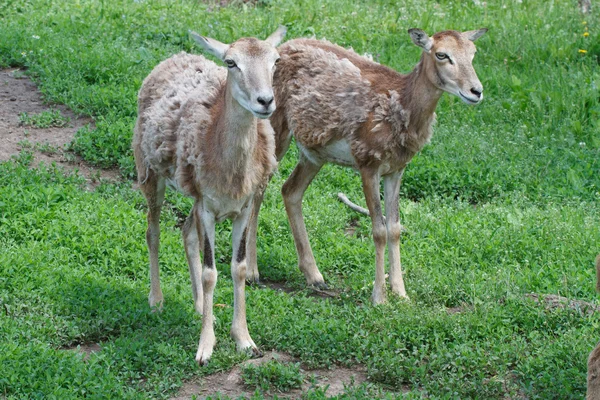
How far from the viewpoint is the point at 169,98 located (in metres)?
7.64

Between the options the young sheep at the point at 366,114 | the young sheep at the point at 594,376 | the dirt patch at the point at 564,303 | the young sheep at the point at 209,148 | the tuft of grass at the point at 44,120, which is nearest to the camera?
the young sheep at the point at 594,376

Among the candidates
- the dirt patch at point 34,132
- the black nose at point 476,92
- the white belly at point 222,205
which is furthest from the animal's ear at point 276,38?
the dirt patch at point 34,132

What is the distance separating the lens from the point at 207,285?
705 cm

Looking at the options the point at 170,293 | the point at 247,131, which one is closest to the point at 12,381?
the point at 170,293

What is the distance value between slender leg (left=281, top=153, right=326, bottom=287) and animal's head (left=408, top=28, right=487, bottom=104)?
1662mm

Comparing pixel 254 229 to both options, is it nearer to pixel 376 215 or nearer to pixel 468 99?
pixel 376 215

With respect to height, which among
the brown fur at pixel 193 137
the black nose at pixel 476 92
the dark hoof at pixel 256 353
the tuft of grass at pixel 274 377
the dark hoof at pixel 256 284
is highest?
the black nose at pixel 476 92

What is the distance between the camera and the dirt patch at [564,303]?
7375mm

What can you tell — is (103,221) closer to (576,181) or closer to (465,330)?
(465,330)

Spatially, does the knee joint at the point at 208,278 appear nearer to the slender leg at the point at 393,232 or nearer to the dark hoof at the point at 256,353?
the dark hoof at the point at 256,353

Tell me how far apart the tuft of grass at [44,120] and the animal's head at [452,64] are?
15.7 ft

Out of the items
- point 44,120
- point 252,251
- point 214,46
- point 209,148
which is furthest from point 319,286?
point 44,120

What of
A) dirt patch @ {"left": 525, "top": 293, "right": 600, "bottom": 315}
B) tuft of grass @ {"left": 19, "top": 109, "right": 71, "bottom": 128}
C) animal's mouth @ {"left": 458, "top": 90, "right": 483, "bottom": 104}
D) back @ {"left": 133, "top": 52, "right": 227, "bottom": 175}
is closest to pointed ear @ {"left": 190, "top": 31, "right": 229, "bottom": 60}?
back @ {"left": 133, "top": 52, "right": 227, "bottom": 175}

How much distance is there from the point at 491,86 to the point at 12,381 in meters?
8.23
